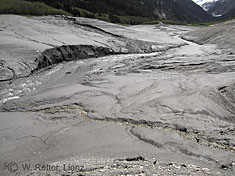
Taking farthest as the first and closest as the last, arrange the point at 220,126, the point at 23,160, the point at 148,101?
the point at 148,101 < the point at 220,126 < the point at 23,160

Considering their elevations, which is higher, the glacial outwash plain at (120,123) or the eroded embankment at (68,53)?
the eroded embankment at (68,53)

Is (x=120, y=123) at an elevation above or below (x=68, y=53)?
below

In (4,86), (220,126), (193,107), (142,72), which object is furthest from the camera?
(142,72)

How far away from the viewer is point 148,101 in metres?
4.88

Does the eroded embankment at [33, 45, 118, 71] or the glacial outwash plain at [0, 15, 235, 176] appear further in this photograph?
the eroded embankment at [33, 45, 118, 71]

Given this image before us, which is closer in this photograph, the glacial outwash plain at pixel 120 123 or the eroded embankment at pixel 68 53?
the glacial outwash plain at pixel 120 123

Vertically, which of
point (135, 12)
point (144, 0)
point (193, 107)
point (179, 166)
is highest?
point (144, 0)

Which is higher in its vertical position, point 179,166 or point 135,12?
point 135,12

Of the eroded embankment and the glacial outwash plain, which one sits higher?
the eroded embankment

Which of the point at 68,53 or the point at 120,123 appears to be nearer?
the point at 120,123

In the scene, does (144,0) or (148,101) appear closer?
(148,101)

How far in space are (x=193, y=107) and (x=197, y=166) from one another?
186 cm

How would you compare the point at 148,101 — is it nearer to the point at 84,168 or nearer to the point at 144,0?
the point at 84,168

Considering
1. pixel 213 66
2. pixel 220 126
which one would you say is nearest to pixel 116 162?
pixel 220 126
